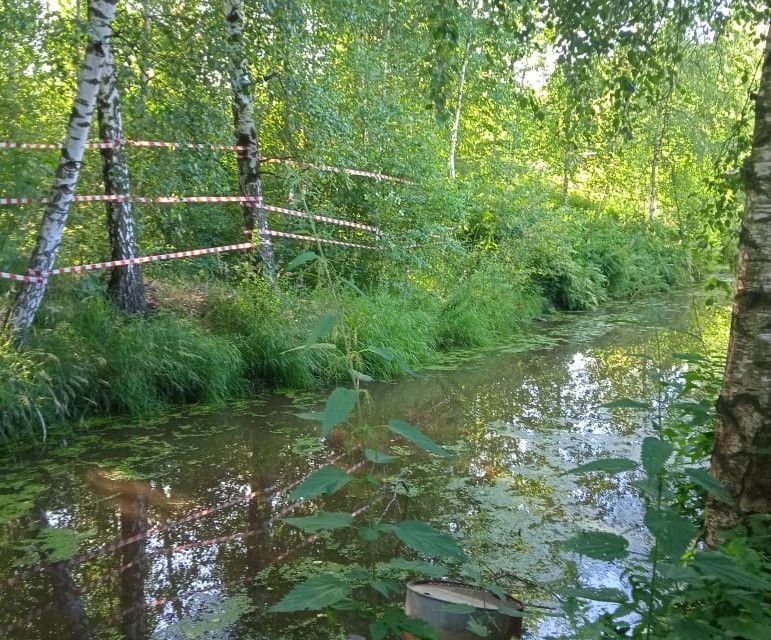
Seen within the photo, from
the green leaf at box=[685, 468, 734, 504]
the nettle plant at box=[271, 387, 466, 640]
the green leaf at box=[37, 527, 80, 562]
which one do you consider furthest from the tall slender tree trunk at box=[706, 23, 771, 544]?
the green leaf at box=[37, 527, 80, 562]

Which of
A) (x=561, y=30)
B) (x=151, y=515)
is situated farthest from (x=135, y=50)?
(x=151, y=515)

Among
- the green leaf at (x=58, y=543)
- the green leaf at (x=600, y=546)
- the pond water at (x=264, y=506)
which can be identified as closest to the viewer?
the green leaf at (x=600, y=546)

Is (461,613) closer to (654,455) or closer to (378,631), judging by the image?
(378,631)

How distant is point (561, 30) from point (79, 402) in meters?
4.34

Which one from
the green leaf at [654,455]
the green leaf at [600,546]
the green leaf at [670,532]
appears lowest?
the green leaf at [600,546]

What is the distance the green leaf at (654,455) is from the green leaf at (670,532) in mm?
106

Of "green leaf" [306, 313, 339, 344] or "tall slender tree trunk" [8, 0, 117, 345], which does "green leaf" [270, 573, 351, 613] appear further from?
"tall slender tree trunk" [8, 0, 117, 345]

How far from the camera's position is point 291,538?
148 inches

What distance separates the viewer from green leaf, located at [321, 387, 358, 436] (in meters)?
1.78

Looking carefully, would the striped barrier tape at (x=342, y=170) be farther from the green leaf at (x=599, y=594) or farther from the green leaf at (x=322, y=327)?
the green leaf at (x=599, y=594)

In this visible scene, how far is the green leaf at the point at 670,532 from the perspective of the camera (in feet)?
5.93

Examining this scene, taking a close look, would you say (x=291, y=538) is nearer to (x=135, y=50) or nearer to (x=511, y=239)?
(x=135, y=50)

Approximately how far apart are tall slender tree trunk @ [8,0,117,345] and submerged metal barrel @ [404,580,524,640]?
4.16 meters

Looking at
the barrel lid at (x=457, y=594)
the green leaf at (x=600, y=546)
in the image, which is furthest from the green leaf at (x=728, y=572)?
the barrel lid at (x=457, y=594)
